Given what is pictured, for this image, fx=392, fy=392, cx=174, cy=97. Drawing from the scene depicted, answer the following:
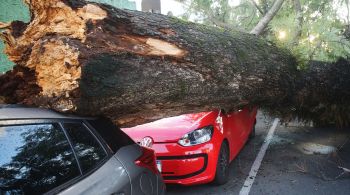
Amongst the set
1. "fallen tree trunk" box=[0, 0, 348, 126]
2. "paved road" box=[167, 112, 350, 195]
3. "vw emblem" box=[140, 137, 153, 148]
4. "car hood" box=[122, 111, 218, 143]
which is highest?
"fallen tree trunk" box=[0, 0, 348, 126]

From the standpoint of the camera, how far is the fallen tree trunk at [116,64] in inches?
129

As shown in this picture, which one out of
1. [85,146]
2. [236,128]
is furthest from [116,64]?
[236,128]

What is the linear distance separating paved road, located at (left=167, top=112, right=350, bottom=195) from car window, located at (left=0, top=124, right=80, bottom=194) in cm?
309

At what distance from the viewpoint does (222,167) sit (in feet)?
18.4

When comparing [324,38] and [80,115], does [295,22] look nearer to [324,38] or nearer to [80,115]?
[324,38]


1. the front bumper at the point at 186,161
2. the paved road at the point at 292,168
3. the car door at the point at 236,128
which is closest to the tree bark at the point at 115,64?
the front bumper at the point at 186,161

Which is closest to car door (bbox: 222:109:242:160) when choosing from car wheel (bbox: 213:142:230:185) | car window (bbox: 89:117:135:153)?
car wheel (bbox: 213:142:230:185)

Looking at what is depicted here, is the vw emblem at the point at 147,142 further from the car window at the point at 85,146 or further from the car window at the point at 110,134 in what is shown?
the car window at the point at 85,146

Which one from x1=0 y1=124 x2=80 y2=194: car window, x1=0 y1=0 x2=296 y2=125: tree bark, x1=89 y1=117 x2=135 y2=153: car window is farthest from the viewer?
x1=0 y1=0 x2=296 y2=125: tree bark

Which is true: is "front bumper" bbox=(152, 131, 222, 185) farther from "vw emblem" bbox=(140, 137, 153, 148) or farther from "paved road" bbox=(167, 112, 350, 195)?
"paved road" bbox=(167, 112, 350, 195)

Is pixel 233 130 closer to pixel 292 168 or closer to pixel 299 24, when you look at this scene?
pixel 292 168

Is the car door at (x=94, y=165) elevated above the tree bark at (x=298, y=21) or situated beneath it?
situated beneath

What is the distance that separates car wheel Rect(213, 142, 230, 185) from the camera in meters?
5.50

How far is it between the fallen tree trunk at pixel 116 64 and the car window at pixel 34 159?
0.54 m
